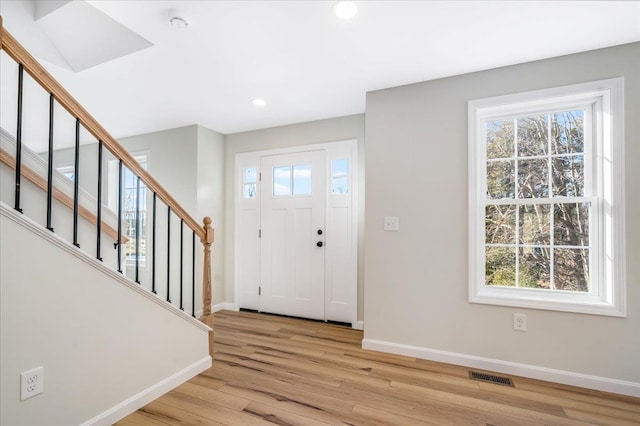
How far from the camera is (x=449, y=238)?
2.50 m

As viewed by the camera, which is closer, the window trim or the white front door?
the white front door

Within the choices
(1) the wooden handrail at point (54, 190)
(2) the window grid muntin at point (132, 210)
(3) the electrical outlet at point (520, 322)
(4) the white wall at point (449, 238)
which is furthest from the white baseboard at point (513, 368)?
(2) the window grid muntin at point (132, 210)

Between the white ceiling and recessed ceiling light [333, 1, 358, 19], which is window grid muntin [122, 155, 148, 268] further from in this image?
recessed ceiling light [333, 1, 358, 19]

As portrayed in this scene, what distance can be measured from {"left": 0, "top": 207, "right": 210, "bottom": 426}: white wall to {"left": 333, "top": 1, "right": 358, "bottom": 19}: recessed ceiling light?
1.93 metres

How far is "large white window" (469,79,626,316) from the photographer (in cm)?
211

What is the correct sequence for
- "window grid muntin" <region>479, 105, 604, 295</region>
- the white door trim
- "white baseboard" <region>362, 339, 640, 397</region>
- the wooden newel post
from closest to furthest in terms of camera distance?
"white baseboard" <region>362, 339, 640, 397</region>
"window grid muntin" <region>479, 105, 604, 295</region>
the wooden newel post
the white door trim

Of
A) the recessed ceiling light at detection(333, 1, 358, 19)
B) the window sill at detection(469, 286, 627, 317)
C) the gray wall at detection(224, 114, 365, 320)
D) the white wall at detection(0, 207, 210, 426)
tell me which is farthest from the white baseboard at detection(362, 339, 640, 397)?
the recessed ceiling light at detection(333, 1, 358, 19)

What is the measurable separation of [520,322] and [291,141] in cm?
300

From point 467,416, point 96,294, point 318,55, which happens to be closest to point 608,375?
point 467,416

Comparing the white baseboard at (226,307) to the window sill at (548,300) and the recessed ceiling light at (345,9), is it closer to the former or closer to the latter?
the window sill at (548,300)

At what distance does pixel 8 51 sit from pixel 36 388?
5.15 ft

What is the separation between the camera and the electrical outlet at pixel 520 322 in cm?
228

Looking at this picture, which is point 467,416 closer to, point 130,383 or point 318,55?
point 130,383

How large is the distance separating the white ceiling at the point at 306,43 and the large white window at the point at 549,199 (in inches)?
15.5
